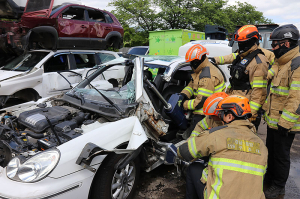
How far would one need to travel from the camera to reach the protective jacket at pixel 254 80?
2.90m

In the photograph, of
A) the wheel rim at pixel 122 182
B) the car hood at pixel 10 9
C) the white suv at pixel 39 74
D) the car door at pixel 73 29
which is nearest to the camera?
the wheel rim at pixel 122 182

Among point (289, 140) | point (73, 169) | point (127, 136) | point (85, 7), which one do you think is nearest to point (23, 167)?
point (73, 169)

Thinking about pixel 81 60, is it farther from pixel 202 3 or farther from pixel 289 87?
pixel 202 3

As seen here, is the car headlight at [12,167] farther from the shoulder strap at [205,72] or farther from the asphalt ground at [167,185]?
the shoulder strap at [205,72]

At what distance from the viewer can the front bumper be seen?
163 centimetres

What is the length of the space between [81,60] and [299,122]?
502 centimetres

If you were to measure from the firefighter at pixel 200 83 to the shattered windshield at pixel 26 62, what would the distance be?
3799 millimetres

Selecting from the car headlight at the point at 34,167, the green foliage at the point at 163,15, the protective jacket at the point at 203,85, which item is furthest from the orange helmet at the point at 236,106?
the green foliage at the point at 163,15

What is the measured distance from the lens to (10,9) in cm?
625

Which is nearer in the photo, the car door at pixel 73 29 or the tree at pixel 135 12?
the car door at pixel 73 29

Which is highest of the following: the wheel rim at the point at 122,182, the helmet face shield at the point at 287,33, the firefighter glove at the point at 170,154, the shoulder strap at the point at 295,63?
the helmet face shield at the point at 287,33

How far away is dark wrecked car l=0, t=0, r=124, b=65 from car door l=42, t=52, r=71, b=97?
0.92 feet

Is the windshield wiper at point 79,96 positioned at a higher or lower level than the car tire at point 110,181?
higher

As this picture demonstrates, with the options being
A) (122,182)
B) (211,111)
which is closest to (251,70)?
(211,111)
